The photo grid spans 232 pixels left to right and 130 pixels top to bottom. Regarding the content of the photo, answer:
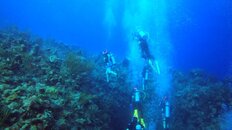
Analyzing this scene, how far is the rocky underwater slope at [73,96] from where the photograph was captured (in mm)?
6145

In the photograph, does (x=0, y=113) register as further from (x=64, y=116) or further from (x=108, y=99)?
(x=108, y=99)

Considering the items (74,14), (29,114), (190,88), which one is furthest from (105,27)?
(29,114)

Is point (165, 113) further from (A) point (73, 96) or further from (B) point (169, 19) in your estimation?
(B) point (169, 19)

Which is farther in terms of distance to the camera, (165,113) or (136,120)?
(165,113)

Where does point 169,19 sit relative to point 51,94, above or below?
above

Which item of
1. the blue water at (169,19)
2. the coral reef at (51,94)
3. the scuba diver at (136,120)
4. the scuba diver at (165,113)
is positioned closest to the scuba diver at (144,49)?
the coral reef at (51,94)

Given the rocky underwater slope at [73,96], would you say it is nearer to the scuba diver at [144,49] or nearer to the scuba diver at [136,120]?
the scuba diver at [136,120]

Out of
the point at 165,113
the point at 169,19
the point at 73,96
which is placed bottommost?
the point at 73,96

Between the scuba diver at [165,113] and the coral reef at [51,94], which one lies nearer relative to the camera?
the coral reef at [51,94]

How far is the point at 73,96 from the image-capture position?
828 centimetres

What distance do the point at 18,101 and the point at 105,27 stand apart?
384ft

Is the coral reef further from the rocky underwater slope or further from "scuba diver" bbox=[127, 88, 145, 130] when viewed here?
"scuba diver" bbox=[127, 88, 145, 130]

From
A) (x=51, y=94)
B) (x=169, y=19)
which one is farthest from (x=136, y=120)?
(x=169, y=19)

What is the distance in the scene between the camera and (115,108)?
433 inches
